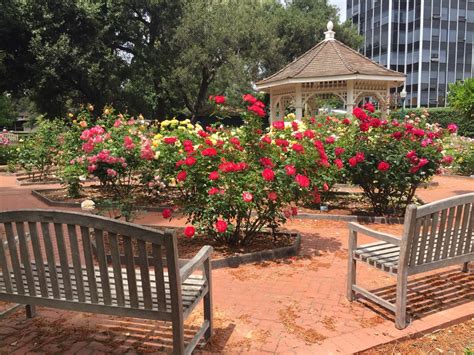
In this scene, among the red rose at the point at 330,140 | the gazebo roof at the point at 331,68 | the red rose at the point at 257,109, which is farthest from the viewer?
the gazebo roof at the point at 331,68

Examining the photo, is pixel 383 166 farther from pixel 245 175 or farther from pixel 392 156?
pixel 245 175

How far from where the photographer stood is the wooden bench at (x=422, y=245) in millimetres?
2969

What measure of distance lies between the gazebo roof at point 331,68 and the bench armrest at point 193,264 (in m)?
9.97

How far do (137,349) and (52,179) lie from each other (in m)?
11.0

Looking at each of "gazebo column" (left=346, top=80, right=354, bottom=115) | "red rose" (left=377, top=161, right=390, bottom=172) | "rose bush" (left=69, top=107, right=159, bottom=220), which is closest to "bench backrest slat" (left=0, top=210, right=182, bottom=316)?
"rose bush" (left=69, top=107, right=159, bottom=220)

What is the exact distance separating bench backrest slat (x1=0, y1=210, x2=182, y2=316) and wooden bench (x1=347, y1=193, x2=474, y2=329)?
1.67 meters

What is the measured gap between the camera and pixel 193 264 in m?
2.65

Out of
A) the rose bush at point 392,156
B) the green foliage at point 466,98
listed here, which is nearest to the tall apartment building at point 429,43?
the green foliage at point 466,98

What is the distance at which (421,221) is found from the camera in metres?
2.96

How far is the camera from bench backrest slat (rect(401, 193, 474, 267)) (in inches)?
117

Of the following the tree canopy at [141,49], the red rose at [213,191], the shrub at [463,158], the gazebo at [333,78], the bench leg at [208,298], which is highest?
the tree canopy at [141,49]

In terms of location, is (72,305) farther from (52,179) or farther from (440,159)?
(52,179)

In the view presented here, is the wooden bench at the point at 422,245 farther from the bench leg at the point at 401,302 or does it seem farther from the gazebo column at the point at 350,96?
the gazebo column at the point at 350,96

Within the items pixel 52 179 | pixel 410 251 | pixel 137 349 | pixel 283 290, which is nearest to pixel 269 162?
pixel 283 290
